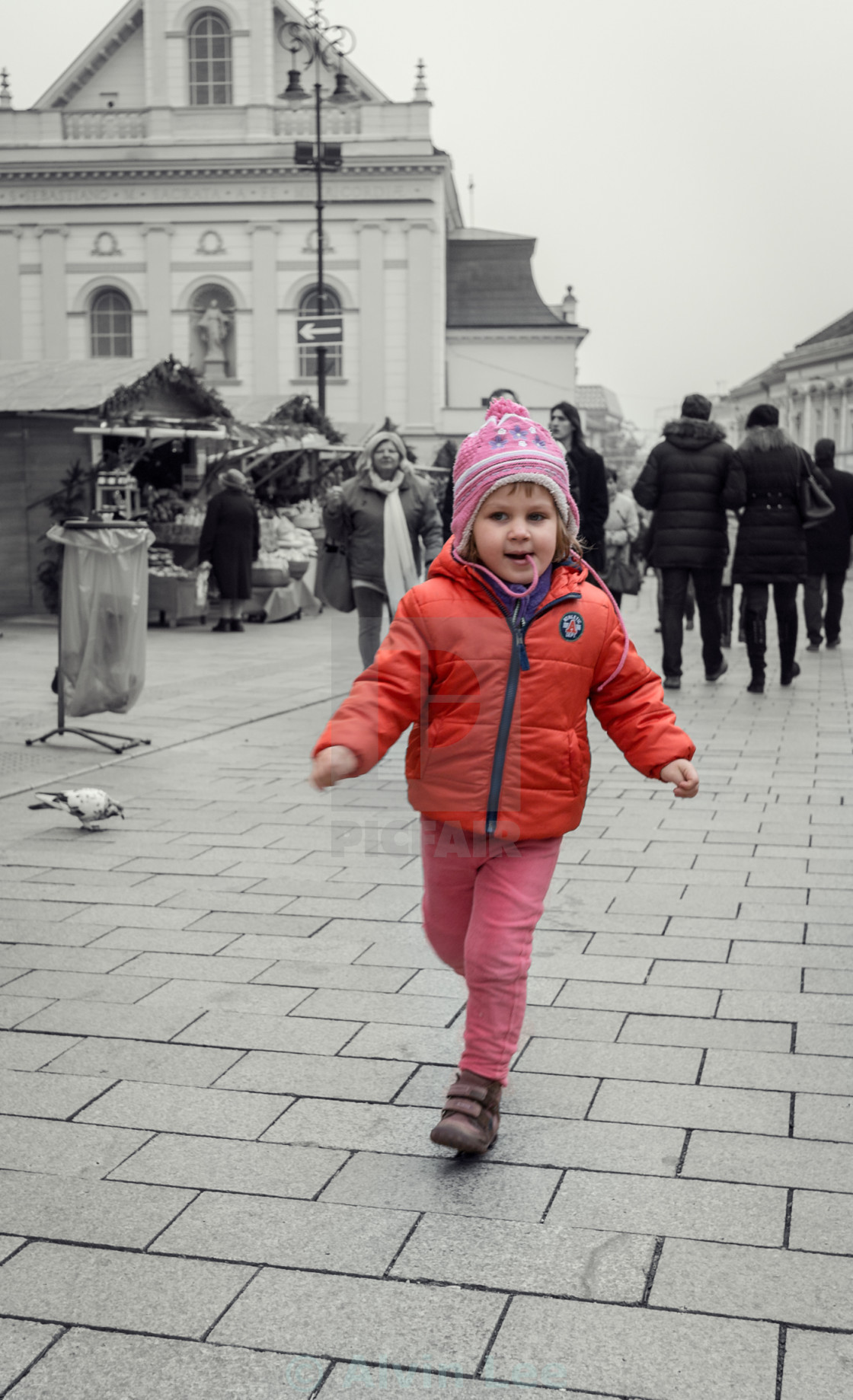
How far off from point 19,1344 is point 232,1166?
737mm

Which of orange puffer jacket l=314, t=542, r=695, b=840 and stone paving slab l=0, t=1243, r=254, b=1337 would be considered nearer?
stone paving slab l=0, t=1243, r=254, b=1337

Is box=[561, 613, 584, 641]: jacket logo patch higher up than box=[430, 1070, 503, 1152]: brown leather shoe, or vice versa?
box=[561, 613, 584, 641]: jacket logo patch

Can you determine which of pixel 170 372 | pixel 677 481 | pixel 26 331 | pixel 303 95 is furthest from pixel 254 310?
pixel 677 481

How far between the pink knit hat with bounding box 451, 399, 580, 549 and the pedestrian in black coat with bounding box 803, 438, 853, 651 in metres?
10.6

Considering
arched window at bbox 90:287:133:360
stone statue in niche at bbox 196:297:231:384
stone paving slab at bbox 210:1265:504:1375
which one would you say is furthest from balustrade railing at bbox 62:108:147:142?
stone paving slab at bbox 210:1265:504:1375

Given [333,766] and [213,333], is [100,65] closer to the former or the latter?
[213,333]

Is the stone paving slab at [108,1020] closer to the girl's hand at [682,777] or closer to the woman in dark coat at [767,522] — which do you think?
the girl's hand at [682,777]

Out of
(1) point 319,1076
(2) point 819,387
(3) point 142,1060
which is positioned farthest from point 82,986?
(2) point 819,387

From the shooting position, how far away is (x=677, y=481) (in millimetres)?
11047

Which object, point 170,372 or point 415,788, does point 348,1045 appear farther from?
point 170,372

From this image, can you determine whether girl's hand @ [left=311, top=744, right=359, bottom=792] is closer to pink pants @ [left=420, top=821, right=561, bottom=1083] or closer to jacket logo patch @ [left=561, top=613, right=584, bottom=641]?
pink pants @ [left=420, top=821, right=561, bottom=1083]

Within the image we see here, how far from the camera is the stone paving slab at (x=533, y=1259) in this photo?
2674 mm

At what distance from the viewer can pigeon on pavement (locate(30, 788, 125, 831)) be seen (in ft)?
21.1

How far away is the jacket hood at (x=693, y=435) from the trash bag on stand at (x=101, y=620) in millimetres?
4348
